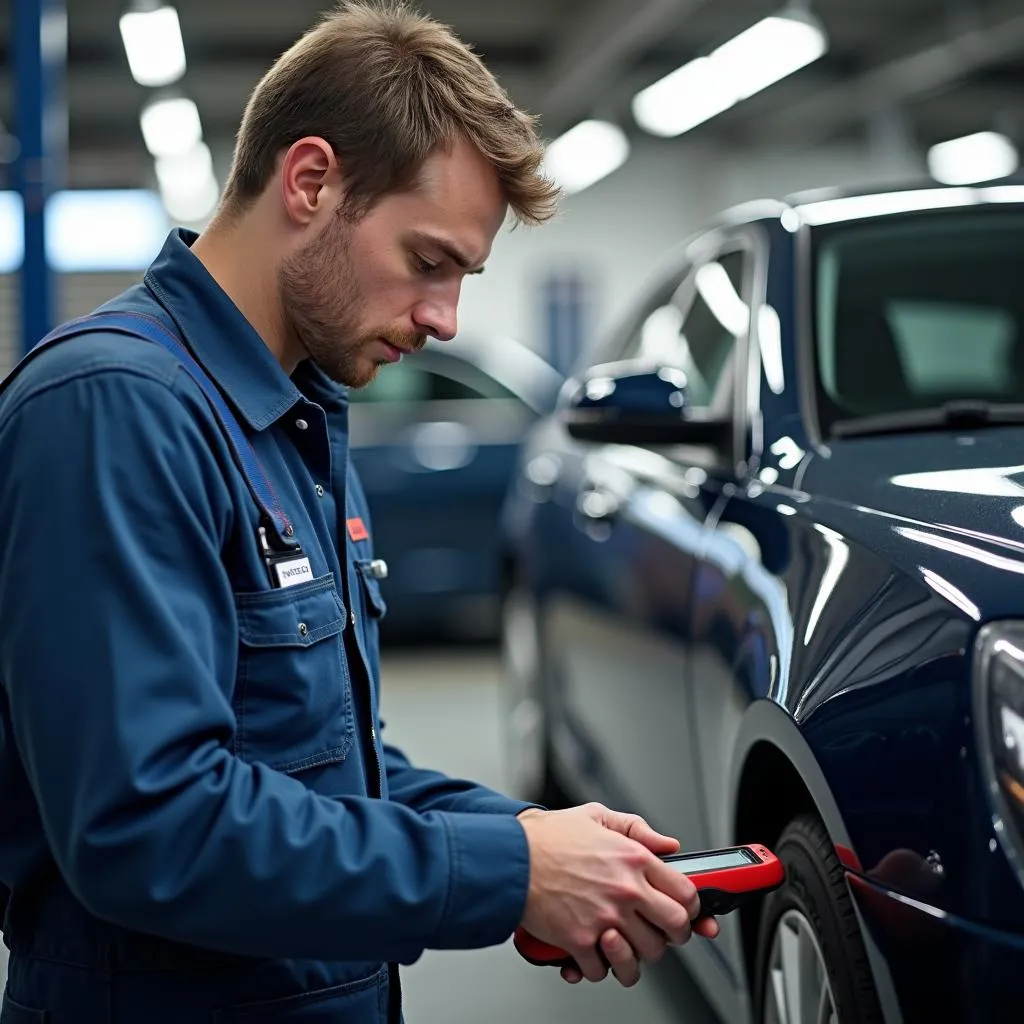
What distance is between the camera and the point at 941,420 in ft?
7.52

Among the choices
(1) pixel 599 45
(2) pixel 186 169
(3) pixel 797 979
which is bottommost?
(3) pixel 797 979

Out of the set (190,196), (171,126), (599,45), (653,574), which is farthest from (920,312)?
(190,196)

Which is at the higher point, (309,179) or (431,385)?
(309,179)

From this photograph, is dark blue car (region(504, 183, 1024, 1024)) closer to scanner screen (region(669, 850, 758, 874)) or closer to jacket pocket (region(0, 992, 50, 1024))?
scanner screen (region(669, 850, 758, 874))

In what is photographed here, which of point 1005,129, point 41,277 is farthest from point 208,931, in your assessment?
point 1005,129

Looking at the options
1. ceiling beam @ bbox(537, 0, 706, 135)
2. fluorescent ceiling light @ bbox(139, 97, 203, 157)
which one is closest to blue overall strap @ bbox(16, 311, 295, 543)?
ceiling beam @ bbox(537, 0, 706, 135)

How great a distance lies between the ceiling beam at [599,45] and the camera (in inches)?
409

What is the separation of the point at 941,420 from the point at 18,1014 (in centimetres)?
156

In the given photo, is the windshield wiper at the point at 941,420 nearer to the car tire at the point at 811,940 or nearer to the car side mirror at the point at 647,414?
the car side mirror at the point at 647,414

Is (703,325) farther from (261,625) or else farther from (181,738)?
(181,738)

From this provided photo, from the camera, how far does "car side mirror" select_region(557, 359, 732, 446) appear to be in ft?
8.41

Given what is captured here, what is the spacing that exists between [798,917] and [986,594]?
0.54 metres

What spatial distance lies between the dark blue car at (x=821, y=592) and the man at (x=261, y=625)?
0.86 ft

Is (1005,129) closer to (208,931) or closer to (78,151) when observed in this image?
(78,151)
